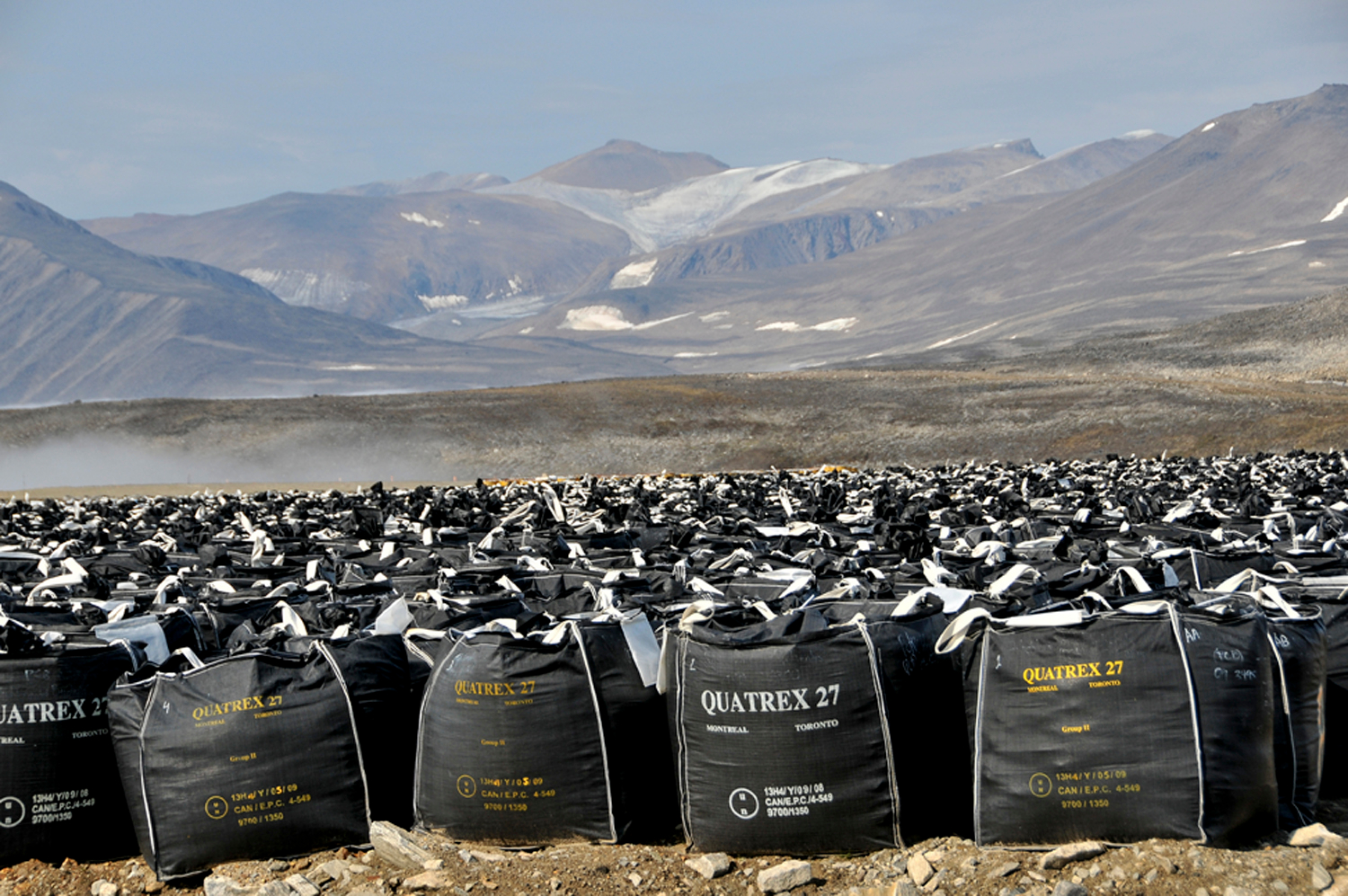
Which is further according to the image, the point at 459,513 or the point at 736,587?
the point at 459,513

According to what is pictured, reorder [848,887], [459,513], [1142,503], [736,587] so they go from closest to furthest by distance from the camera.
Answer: [848,887]
[736,587]
[1142,503]
[459,513]

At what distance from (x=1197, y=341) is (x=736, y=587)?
243 ft

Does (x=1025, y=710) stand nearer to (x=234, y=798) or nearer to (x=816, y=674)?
(x=816, y=674)

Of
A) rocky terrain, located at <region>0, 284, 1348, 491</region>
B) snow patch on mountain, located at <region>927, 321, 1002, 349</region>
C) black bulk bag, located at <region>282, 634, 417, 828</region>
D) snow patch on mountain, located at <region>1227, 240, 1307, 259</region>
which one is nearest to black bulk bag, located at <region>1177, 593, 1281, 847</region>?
black bulk bag, located at <region>282, 634, 417, 828</region>

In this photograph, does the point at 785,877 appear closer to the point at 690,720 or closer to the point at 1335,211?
the point at 690,720

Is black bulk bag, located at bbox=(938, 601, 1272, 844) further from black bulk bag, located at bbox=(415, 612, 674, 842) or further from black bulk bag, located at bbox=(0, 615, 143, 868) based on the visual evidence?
black bulk bag, located at bbox=(0, 615, 143, 868)

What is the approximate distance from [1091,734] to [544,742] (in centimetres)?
194

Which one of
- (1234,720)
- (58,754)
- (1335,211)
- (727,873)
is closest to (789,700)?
(727,873)

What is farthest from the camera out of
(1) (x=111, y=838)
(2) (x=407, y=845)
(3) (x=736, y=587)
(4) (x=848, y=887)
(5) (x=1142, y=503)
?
(5) (x=1142, y=503)

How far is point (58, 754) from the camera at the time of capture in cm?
453

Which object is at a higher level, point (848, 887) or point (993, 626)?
point (993, 626)

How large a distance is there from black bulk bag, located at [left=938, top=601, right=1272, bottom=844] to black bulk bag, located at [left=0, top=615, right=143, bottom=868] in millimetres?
3255

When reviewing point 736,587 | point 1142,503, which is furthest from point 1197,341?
point 736,587

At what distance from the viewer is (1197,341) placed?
238 feet
